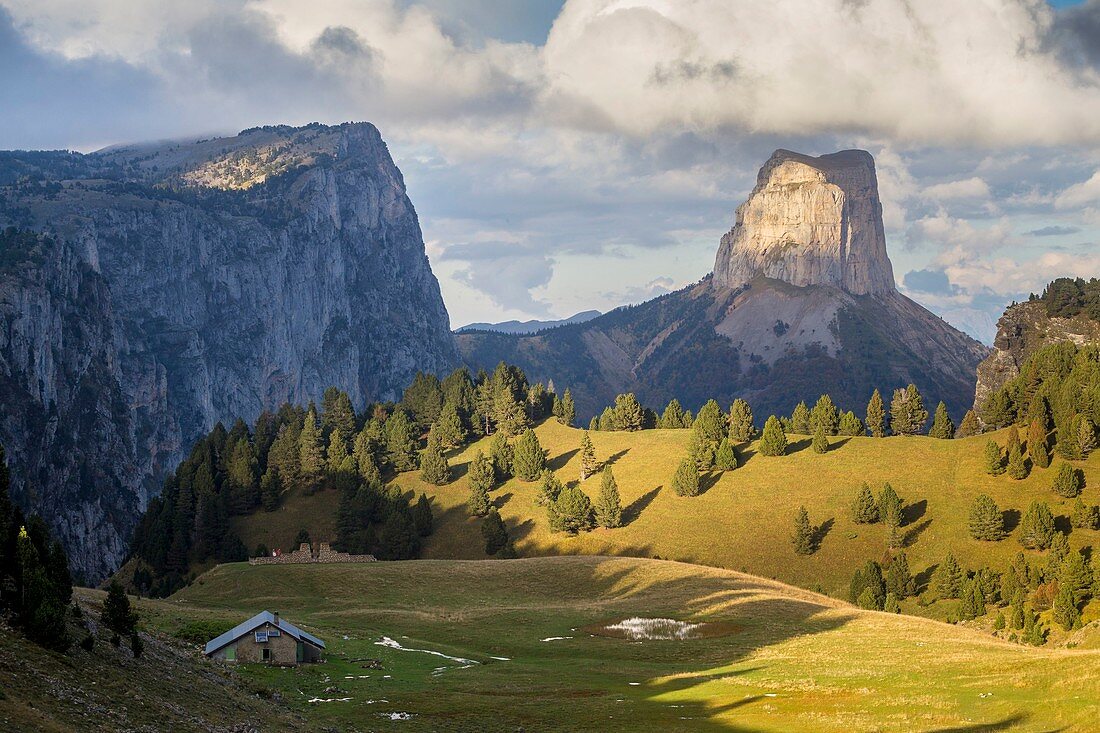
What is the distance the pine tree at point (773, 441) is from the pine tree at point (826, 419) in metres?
11.8

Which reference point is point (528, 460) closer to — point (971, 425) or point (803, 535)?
point (803, 535)

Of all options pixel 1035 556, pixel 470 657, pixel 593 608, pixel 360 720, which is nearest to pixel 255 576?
pixel 593 608

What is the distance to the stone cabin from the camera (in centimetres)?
5925

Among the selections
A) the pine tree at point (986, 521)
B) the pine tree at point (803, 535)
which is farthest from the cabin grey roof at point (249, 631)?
the pine tree at point (986, 521)

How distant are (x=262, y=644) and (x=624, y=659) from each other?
25178 millimetres

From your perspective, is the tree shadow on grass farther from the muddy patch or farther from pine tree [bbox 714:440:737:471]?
the muddy patch

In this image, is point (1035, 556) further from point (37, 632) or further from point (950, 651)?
point (37, 632)

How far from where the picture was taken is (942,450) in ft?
527

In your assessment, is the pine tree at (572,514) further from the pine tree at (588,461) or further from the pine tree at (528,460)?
the pine tree at (528,460)

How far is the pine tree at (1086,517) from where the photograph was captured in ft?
411

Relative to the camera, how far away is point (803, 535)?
13775 centimetres

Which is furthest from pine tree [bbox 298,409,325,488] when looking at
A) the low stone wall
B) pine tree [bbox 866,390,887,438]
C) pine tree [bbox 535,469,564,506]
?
pine tree [bbox 866,390,887,438]

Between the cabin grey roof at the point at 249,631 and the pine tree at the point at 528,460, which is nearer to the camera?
the cabin grey roof at the point at 249,631

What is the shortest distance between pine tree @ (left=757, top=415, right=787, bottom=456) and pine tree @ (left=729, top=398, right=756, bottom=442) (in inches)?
324
